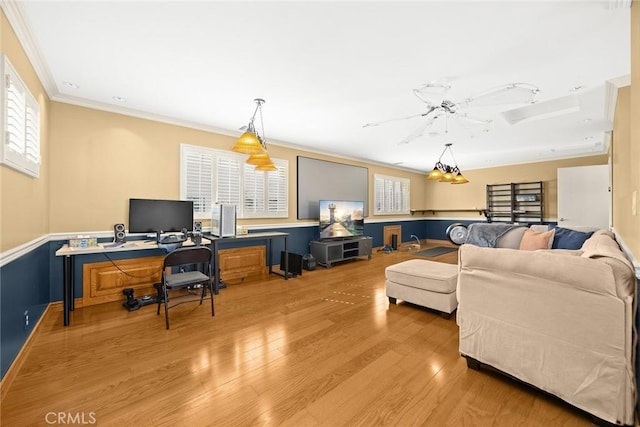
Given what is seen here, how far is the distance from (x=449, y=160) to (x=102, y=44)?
7.41 m

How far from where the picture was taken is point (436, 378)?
6.24ft

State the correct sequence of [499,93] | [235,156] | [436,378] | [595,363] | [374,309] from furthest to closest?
1. [235,156]
2. [374,309]
3. [499,93]
4. [436,378]
5. [595,363]

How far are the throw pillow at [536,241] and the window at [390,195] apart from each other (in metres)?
3.98

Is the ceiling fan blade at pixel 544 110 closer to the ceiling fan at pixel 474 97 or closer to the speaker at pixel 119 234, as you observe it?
the ceiling fan at pixel 474 97

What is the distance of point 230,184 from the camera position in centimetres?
466

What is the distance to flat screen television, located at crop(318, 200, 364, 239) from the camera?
570 cm

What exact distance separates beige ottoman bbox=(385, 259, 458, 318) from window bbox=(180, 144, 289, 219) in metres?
2.75

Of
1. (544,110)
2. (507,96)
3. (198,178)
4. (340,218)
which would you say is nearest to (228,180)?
(198,178)

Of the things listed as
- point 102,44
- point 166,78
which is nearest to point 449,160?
point 166,78

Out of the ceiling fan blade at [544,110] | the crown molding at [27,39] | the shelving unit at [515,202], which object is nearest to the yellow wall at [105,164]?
the crown molding at [27,39]

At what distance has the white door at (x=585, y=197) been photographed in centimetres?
534

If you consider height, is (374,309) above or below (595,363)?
below

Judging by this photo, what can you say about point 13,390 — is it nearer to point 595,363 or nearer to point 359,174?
point 595,363

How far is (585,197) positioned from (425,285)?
5157 millimetres
